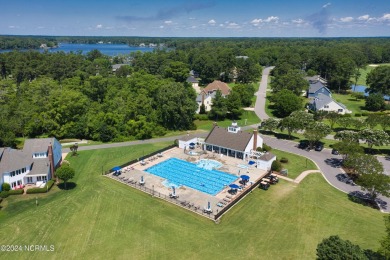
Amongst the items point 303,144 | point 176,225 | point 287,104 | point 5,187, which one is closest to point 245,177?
point 176,225

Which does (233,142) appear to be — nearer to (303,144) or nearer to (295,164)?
(295,164)

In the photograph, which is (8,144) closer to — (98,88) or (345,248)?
(98,88)

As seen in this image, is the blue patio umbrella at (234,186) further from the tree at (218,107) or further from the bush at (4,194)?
the tree at (218,107)

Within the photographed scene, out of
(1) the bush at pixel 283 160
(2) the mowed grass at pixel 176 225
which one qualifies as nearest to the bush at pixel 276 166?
(1) the bush at pixel 283 160

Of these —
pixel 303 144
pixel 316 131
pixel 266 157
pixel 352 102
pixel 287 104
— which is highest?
pixel 316 131

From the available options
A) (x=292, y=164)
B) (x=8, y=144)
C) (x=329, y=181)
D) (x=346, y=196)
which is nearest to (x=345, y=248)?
(x=346, y=196)

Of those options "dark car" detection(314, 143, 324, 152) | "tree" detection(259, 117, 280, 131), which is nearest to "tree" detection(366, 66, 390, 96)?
"dark car" detection(314, 143, 324, 152)
